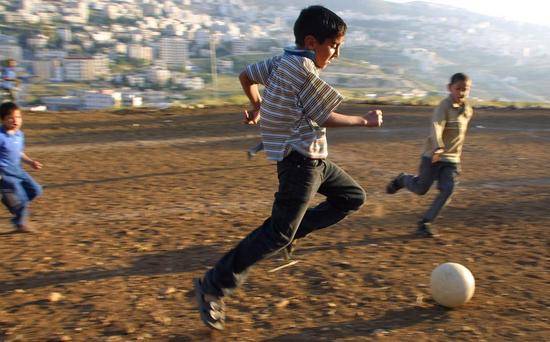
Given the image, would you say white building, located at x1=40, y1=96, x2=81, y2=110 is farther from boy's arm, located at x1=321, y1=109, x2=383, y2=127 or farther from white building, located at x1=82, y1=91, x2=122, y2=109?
boy's arm, located at x1=321, y1=109, x2=383, y2=127

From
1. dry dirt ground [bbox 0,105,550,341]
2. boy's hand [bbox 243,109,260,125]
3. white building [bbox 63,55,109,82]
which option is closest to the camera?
dry dirt ground [bbox 0,105,550,341]

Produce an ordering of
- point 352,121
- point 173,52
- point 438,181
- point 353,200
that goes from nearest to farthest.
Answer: point 352,121 < point 353,200 < point 438,181 < point 173,52

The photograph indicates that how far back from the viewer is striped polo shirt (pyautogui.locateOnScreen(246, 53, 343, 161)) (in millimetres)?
3062

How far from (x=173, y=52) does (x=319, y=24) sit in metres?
41.8

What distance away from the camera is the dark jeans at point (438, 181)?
5148 mm

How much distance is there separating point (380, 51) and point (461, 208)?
2236 inches

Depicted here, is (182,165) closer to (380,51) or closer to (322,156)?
(322,156)

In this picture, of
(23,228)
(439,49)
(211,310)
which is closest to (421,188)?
(211,310)

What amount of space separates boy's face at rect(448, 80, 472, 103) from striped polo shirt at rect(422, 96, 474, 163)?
0.05m

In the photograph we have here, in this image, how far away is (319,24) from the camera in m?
3.12

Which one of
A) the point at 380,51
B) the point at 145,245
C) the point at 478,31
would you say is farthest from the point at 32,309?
the point at 478,31

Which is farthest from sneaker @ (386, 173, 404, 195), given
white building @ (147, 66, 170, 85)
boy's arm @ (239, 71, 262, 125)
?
white building @ (147, 66, 170, 85)

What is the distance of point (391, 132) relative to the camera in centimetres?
1284

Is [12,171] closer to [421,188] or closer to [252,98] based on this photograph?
[252,98]
